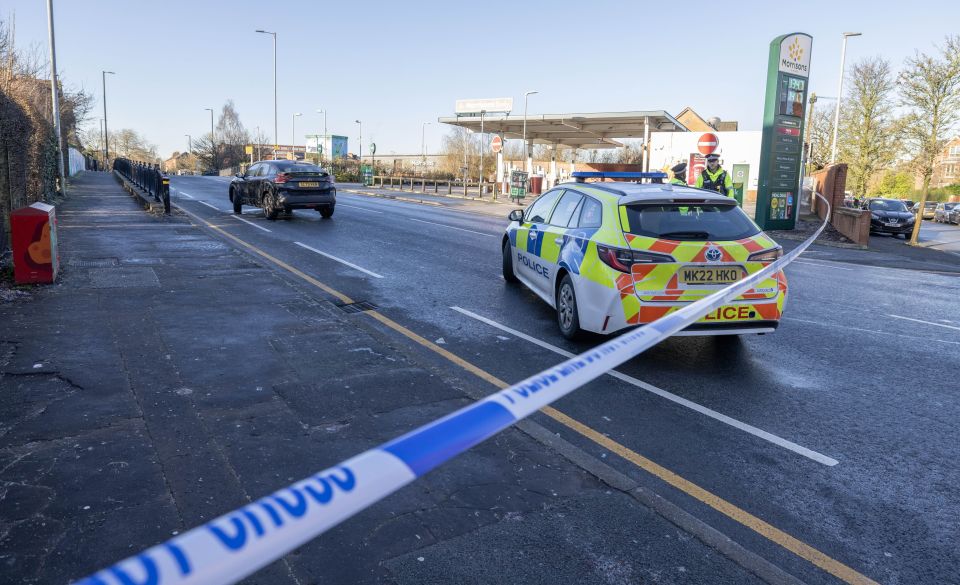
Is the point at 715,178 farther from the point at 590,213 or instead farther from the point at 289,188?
the point at 289,188

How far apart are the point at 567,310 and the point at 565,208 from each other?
1.37 metres

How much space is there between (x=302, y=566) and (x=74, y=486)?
4.91 feet

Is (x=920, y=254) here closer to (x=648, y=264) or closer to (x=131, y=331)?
(x=648, y=264)

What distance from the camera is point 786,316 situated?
833 cm

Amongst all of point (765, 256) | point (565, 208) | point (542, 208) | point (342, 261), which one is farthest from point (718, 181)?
point (342, 261)

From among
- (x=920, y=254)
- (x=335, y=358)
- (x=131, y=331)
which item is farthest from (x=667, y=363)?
(x=920, y=254)

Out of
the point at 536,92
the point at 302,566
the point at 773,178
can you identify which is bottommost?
the point at 302,566

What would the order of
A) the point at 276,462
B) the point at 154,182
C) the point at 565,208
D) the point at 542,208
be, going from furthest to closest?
the point at 154,182, the point at 542,208, the point at 565,208, the point at 276,462

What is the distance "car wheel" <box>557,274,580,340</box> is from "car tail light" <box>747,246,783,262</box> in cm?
162

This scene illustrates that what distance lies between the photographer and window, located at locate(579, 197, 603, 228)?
6.44 m

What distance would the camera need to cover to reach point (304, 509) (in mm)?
1584

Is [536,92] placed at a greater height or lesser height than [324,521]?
greater

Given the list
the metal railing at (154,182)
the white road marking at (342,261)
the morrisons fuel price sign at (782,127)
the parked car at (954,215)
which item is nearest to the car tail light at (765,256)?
the white road marking at (342,261)

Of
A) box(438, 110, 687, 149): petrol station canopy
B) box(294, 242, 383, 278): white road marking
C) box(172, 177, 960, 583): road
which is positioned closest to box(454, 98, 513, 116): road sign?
box(438, 110, 687, 149): petrol station canopy
